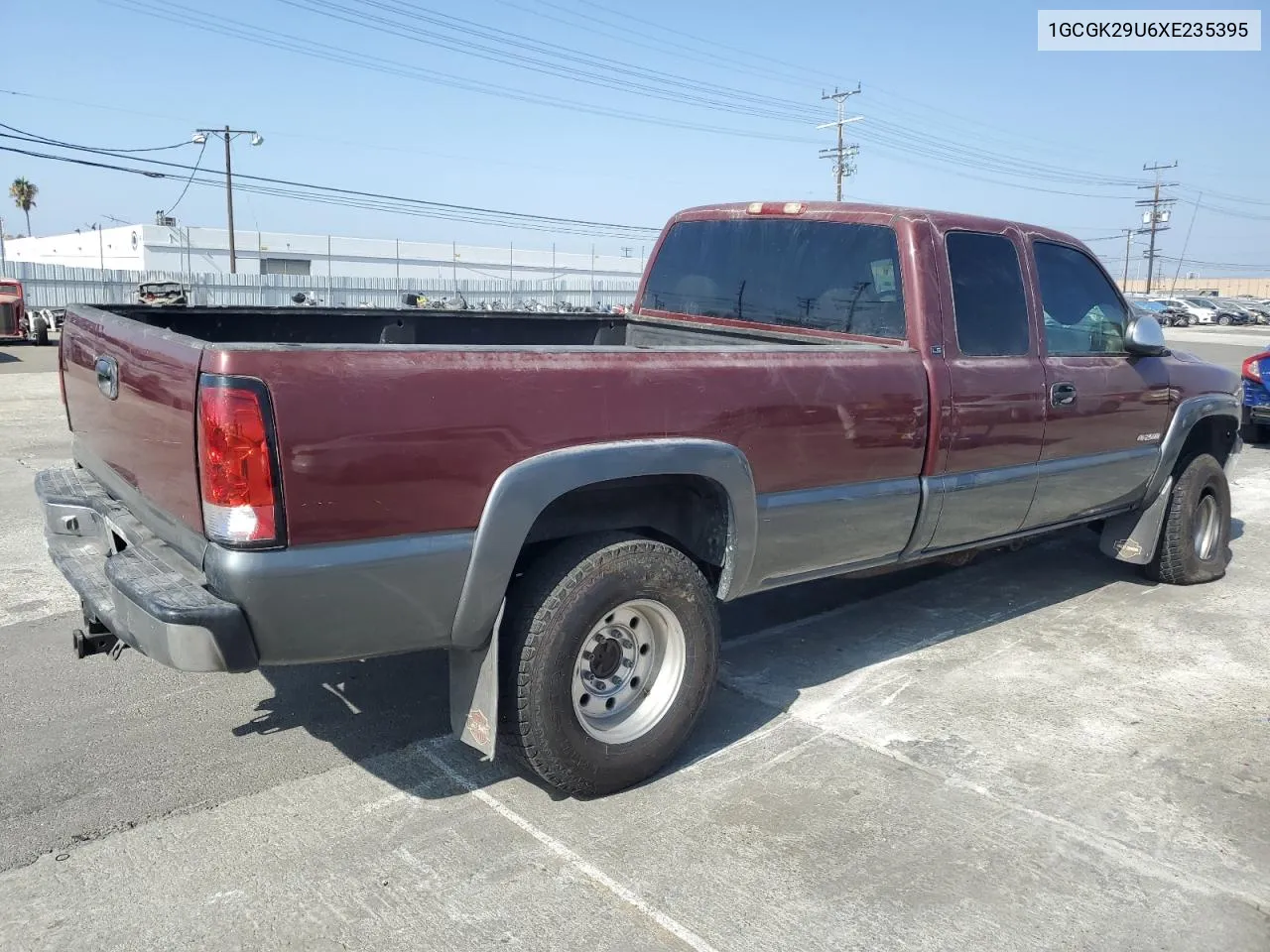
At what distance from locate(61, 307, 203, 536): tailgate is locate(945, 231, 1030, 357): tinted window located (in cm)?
301

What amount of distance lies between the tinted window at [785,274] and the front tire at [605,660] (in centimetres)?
157

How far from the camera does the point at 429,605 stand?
290 cm

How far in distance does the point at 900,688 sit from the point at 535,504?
217 cm

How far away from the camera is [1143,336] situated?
5.01m

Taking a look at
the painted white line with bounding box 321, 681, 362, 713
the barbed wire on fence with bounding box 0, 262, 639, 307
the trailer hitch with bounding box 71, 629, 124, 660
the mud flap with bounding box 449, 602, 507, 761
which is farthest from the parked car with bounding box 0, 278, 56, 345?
the mud flap with bounding box 449, 602, 507, 761

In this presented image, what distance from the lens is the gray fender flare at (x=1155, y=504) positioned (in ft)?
18.2

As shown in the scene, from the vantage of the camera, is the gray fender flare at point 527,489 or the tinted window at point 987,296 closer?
the gray fender flare at point 527,489

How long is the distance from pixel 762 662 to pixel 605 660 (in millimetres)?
1368

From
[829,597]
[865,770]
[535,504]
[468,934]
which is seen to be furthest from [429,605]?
[829,597]

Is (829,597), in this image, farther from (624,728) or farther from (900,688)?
(624,728)

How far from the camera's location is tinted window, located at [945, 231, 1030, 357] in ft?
14.3

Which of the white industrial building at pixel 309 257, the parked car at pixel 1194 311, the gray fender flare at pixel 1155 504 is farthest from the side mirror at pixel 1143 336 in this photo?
the parked car at pixel 1194 311

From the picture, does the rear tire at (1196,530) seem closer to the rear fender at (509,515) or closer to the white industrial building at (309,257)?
the rear fender at (509,515)

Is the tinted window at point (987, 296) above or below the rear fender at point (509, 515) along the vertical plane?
above
